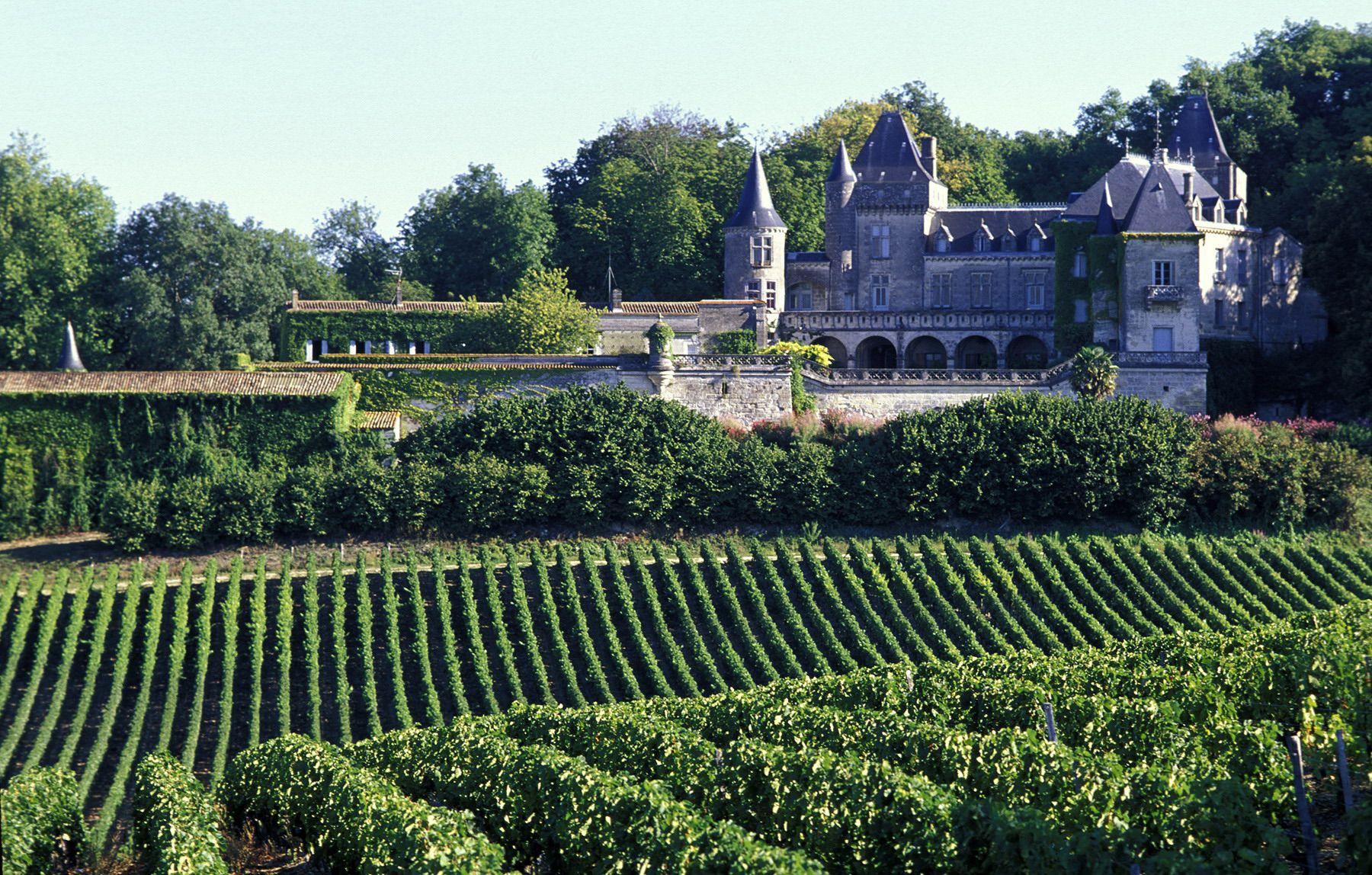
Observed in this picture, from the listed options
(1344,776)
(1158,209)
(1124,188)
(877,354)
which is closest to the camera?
(1344,776)

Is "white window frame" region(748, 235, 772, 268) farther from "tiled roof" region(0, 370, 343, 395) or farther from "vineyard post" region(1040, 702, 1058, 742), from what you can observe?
"vineyard post" region(1040, 702, 1058, 742)

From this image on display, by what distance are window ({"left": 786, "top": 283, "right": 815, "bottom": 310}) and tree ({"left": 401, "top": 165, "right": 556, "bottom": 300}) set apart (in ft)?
30.7

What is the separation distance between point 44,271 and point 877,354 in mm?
29173

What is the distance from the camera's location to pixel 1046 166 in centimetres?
6706

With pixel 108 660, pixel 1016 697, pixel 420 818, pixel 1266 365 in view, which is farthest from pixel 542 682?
pixel 1266 365

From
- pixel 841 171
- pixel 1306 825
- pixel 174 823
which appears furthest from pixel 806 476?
pixel 1306 825

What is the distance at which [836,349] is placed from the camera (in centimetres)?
5403

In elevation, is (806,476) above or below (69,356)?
below

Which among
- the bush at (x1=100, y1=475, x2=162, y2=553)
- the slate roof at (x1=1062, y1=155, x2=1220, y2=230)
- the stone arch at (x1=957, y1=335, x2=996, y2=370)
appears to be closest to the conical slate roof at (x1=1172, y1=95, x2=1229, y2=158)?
the slate roof at (x1=1062, y1=155, x2=1220, y2=230)

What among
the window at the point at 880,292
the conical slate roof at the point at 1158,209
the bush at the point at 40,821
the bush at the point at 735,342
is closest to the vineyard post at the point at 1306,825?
the bush at the point at 40,821

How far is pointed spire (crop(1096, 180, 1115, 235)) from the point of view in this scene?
164 feet

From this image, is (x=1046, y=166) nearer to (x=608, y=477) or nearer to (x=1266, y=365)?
(x=1266, y=365)

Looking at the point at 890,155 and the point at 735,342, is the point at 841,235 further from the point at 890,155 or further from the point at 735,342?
the point at 735,342

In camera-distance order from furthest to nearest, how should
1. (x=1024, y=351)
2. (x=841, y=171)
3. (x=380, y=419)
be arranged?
(x=841, y=171) → (x=1024, y=351) → (x=380, y=419)
